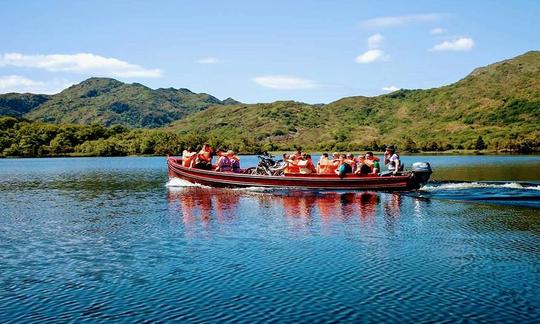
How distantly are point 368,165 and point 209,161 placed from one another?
13673 millimetres

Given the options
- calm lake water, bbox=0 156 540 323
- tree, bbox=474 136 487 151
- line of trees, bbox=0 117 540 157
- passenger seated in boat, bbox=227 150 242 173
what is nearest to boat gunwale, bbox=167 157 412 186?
passenger seated in boat, bbox=227 150 242 173

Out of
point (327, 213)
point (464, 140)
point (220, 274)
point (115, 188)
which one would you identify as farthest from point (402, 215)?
point (464, 140)

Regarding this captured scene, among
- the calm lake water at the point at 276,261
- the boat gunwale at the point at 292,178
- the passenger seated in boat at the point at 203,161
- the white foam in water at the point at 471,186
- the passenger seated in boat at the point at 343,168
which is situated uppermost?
the passenger seated in boat at the point at 203,161

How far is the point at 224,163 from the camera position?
42.9 m

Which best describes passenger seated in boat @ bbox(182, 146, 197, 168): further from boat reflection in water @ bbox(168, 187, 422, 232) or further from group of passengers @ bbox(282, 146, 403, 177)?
group of passengers @ bbox(282, 146, 403, 177)

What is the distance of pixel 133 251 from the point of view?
19.2 metres

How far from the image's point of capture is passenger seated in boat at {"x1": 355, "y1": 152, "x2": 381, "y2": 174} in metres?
38.3

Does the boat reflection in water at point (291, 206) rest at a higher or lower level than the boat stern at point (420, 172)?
lower

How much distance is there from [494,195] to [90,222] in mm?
24420

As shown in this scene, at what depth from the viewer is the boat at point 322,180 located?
36.9 meters

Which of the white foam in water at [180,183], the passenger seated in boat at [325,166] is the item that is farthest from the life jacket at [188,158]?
the passenger seated in boat at [325,166]

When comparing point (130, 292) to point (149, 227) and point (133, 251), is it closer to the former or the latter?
point (133, 251)

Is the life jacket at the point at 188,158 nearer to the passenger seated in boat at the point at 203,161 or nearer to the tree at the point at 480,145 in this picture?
the passenger seated in boat at the point at 203,161

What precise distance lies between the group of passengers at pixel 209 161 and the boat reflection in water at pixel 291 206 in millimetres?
2983
